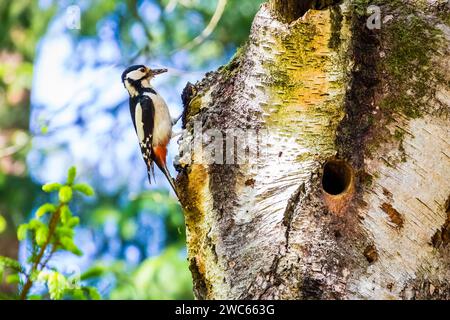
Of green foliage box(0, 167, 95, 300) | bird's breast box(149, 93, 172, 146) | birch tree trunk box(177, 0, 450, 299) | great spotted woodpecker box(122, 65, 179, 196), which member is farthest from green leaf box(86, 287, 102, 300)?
bird's breast box(149, 93, 172, 146)

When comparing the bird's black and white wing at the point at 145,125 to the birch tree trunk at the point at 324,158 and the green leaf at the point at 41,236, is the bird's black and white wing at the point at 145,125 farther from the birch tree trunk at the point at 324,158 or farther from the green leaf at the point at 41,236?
the birch tree trunk at the point at 324,158

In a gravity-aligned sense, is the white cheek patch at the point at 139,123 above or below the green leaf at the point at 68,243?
above

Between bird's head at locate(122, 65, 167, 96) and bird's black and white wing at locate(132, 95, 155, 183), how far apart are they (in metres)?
0.09

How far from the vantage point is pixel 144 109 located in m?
5.09

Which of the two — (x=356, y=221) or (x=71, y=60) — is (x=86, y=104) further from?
(x=356, y=221)

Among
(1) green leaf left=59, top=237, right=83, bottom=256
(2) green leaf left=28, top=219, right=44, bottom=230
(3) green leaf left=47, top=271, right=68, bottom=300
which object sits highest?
(2) green leaf left=28, top=219, right=44, bottom=230

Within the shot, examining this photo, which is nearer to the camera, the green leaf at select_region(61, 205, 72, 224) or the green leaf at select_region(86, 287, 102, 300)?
the green leaf at select_region(61, 205, 72, 224)

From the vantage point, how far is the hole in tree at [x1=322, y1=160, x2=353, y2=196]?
298 centimetres

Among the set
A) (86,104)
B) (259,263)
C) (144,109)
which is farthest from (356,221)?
(86,104)

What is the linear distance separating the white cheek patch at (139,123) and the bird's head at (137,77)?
4.4 inches

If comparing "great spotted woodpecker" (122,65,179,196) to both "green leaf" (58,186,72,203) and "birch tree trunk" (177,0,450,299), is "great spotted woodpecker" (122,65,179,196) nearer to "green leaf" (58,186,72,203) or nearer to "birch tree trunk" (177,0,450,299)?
"green leaf" (58,186,72,203)

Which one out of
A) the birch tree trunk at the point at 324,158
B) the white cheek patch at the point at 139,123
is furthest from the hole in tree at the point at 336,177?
the white cheek patch at the point at 139,123

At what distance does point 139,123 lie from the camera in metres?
5.05

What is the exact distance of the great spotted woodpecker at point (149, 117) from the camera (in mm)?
4938
